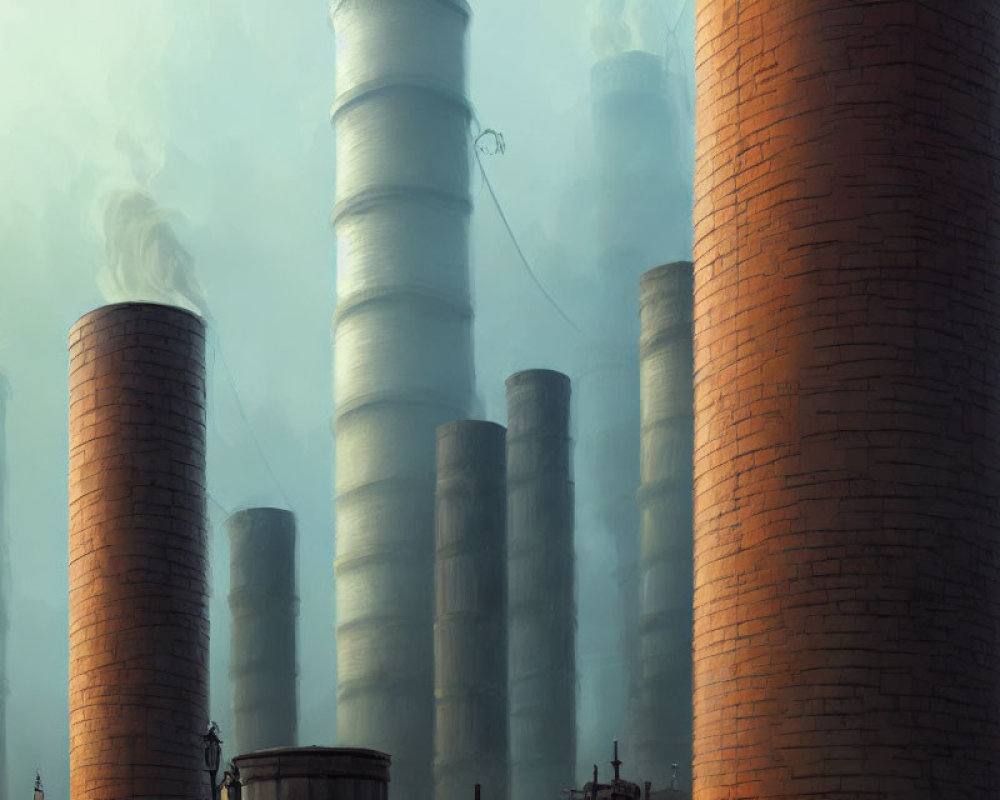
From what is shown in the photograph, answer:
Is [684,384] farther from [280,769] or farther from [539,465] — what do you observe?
[280,769]

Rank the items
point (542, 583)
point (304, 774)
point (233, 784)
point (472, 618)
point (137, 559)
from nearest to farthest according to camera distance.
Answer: point (233, 784) → point (304, 774) → point (137, 559) → point (472, 618) → point (542, 583)

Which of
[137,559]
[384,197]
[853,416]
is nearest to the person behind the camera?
[853,416]

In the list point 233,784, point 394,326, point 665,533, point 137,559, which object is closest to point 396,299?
point 394,326

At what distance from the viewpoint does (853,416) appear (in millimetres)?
9805

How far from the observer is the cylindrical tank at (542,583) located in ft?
109

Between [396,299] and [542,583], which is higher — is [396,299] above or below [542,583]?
above

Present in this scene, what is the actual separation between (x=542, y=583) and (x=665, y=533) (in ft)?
10.0

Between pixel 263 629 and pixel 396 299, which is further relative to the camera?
pixel 396 299

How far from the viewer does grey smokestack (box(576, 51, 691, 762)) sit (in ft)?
139

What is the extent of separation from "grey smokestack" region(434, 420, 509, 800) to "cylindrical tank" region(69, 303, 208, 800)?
14513 millimetres

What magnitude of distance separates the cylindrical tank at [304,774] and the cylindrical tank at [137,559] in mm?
1593

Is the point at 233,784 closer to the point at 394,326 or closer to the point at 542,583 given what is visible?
the point at 542,583

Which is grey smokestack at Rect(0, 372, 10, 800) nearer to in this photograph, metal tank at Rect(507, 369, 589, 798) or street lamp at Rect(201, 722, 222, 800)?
metal tank at Rect(507, 369, 589, 798)

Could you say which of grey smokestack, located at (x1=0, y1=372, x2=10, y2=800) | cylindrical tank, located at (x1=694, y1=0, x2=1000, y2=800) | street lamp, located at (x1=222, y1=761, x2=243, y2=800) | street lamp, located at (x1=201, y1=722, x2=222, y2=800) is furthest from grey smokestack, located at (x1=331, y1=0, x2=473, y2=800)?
cylindrical tank, located at (x1=694, y1=0, x2=1000, y2=800)
